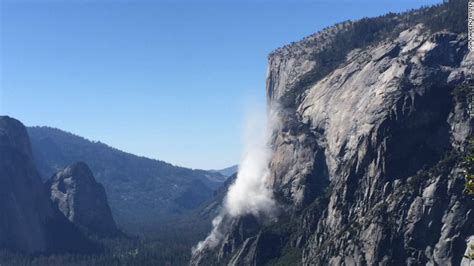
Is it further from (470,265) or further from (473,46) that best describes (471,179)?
Result: (470,265)

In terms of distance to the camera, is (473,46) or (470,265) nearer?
(473,46)

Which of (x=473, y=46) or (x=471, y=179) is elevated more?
(x=473, y=46)

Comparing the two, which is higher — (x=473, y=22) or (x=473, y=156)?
(x=473, y=22)

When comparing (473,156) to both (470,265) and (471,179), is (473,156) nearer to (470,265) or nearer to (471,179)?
(471,179)

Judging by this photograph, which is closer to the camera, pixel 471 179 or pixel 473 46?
pixel 471 179

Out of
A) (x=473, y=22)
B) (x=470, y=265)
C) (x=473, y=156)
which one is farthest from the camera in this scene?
(x=470, y=265)

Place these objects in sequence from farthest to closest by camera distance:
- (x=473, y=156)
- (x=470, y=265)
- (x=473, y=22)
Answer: (x=470, y=265) < (x=473, y=22) < (x=473, y=156)

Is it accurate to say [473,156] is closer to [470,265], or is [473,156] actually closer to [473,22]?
[473,22]

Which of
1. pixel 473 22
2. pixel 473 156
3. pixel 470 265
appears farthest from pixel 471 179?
pixel 470 265

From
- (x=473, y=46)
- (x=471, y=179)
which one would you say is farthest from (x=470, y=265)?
(x=471, y=179)
